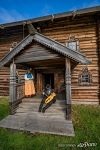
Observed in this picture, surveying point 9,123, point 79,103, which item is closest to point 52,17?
point 79,103

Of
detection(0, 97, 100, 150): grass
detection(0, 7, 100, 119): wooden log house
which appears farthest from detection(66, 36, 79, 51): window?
detection(0, 97, 100, 150): grass

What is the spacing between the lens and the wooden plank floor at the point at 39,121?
6.31 metres

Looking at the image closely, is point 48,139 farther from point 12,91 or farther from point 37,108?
point 12,91

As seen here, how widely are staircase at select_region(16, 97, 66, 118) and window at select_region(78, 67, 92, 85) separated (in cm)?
311

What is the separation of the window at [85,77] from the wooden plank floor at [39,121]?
3.37m

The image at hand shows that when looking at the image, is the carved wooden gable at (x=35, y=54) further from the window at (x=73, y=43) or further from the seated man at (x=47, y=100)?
the window at (x=73, y=43)

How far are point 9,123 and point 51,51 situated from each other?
3681 mm

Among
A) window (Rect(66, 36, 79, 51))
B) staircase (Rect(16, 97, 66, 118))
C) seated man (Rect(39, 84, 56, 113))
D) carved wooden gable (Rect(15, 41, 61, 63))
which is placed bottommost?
staircase (Rect(16, 97, 66, 118))

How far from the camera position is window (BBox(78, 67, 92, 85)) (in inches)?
447

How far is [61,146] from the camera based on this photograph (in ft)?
17.6

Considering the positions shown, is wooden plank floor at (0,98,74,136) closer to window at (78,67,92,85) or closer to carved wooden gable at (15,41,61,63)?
carved wooden gable at (15,41,61,63)

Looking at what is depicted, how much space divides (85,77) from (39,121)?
5519 millimetres

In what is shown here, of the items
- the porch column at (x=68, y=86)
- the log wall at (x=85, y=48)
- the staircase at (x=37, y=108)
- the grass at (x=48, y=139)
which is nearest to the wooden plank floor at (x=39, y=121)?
the staircase at (x=37, y=108)

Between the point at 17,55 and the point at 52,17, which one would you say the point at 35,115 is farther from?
the point at 52,17
